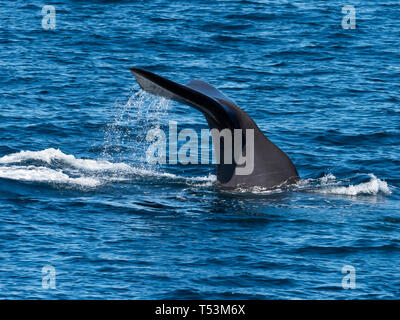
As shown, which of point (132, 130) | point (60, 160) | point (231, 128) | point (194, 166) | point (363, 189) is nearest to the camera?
point (231, 128)

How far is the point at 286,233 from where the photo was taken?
15.7 m

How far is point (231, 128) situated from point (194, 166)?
16.1 ft

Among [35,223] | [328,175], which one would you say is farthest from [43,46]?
[35,223]

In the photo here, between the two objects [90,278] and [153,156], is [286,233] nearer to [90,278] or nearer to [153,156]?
[90,278]

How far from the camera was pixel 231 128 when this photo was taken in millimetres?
16766

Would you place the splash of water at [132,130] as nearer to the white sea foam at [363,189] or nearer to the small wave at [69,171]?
the small wave at [69,171]

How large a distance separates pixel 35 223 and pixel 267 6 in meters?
26.1

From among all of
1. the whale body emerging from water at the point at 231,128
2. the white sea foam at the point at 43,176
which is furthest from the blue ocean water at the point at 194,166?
the whale body emerging from water at the point at 231,128

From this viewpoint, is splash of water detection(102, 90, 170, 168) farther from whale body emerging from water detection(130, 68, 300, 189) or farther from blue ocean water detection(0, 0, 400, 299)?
whale body emerging from water detection(130, 68, 300, 189)

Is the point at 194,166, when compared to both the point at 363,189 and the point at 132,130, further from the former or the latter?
the point at 363,189

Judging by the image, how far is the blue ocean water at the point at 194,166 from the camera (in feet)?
46.1

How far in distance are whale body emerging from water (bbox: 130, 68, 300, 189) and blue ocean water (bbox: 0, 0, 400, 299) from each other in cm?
31

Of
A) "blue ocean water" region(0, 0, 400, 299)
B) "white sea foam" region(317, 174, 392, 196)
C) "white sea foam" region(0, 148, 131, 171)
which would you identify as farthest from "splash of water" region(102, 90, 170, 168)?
"white sea foam" region(317, 174, 392, 196)

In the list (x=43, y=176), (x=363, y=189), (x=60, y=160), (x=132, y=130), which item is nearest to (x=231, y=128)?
(x=363, y=189)
